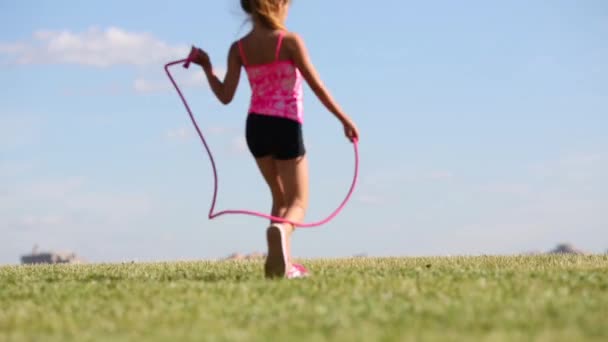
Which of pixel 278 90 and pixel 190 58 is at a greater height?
pixel 190 58

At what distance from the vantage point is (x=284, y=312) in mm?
6312

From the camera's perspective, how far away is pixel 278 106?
8.52 m

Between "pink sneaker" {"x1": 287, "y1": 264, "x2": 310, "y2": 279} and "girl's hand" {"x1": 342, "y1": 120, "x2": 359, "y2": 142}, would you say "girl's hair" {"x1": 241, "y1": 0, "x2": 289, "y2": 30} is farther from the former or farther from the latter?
"pink sneaker" {"x1": 287, "y1": 264, "x2": 310, "y2": 279}

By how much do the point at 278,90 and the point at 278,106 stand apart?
15cm

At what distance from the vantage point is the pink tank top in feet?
28.0

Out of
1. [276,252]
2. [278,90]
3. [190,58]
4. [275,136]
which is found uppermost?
[190,58]

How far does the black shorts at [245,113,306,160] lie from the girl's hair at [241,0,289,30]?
0.85 m

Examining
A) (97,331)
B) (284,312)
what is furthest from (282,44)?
(97,331)

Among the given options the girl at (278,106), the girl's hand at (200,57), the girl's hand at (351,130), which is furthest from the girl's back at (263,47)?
the girl's hand at (351,130)

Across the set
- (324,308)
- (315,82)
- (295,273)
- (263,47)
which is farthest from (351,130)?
(324,308)

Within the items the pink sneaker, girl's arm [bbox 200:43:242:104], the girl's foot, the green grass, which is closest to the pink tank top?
girl's arm [bbox 200:43:242:104]

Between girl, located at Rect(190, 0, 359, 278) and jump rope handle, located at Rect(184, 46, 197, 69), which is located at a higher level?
jump rope handle, located at Rect(184, 46, 197, 69)

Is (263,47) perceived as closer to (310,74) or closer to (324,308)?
(310,74)

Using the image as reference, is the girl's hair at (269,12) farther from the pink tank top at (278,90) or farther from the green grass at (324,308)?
the green grass at (324,308)
